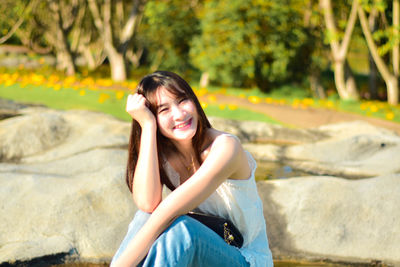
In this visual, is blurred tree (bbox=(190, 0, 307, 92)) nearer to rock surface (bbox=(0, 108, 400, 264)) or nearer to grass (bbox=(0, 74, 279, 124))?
grass (bbox=(0, 74, 279, 124))

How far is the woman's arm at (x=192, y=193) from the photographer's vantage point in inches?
87.8

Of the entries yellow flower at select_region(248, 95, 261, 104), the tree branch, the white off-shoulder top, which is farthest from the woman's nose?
the tree branch

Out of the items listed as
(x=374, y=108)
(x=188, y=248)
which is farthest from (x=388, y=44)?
(x=188, y=248)

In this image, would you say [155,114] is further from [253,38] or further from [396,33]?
[253,38]

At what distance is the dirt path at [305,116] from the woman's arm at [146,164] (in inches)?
204

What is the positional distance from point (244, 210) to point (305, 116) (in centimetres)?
585

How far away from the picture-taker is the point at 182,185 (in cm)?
235

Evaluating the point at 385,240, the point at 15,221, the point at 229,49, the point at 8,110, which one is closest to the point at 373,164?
the point at 385,240

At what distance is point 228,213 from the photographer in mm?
2531

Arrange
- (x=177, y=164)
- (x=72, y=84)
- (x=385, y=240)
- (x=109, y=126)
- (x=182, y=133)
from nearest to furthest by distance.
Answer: (x=182, y=133) < (x=177, y=164) < (x=385, y=240) < (x=109, y=126) < (x=72, y=84)

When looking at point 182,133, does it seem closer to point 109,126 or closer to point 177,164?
point 177,164

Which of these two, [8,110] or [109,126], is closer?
[109,126]

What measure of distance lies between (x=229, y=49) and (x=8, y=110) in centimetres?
554

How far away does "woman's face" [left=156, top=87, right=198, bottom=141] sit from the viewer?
8.23 ft
